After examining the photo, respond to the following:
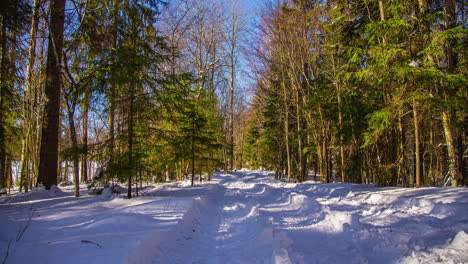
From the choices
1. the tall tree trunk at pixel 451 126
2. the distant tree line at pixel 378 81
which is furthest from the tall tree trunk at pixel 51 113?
the tall tree trunk at pixel 451 126

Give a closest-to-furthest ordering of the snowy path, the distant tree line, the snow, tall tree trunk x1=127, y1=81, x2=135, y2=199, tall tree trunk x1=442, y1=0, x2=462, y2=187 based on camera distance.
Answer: the snow, the snowy path, tall tree trunk x1=127, y1=81, x2=135, y2=199, the distant tree line, tall tree trunk x1=442, y1=0, x2=462, y2=187

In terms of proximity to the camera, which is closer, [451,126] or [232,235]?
[232,235]

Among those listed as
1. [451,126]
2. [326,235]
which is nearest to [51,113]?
[326,235]

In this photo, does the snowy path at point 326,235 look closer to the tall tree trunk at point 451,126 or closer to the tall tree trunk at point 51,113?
the tall tree trunk at point 451,126

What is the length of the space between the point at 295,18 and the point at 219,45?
11.0m

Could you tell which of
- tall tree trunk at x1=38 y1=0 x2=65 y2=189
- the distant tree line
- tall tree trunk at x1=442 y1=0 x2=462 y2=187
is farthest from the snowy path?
tall tree trunk at x1=38 y1=0 x2=65 y2=189

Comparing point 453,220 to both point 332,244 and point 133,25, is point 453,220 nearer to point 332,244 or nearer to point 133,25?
point 332,244

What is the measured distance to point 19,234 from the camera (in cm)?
364

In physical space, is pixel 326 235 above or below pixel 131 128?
below

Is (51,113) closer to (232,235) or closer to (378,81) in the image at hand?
(232,235)

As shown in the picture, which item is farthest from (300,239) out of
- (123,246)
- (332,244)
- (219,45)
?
(219,45)

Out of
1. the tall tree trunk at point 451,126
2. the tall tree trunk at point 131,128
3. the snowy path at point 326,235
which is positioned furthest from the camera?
the tall tree trunk at point 451,126

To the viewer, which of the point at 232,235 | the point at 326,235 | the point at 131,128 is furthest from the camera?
the point at 131,128

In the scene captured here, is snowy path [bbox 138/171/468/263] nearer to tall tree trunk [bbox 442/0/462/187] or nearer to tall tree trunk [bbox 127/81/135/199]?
tall tree trunk [bbox 127/81/135/199]
